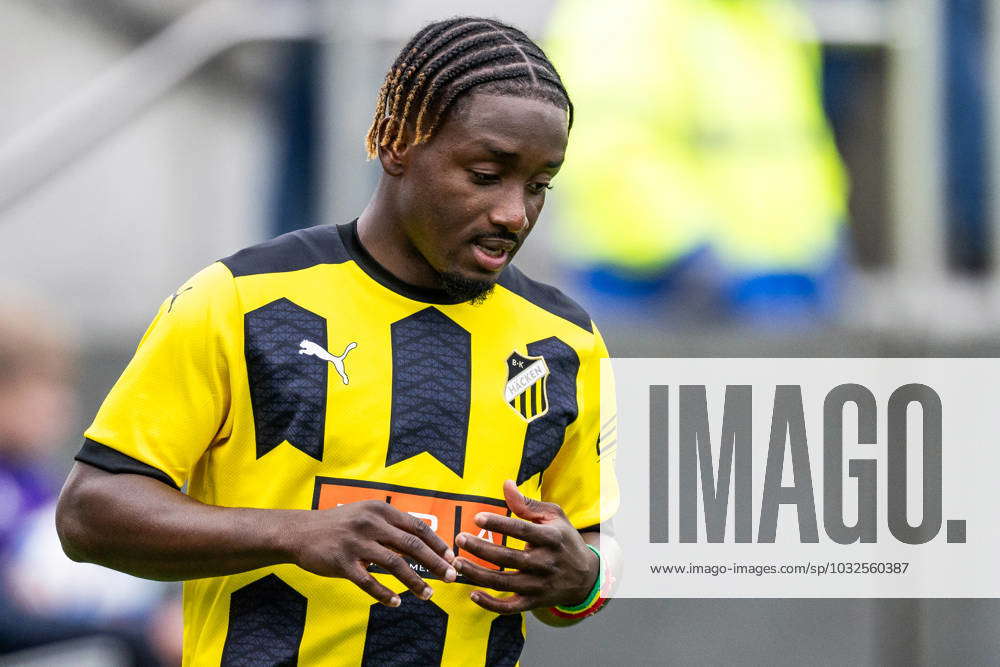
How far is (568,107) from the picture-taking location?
2.30 meters

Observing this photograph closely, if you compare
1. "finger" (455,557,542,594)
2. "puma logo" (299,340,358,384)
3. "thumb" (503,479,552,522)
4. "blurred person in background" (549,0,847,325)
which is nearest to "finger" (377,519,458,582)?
"finger" (455,557,542,594)

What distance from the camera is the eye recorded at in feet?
7.06

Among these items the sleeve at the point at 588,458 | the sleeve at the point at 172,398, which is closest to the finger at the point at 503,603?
the sleeve at the point at 588,458

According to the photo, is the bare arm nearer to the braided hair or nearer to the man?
the man

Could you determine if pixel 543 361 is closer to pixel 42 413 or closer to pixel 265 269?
pixel 265 269

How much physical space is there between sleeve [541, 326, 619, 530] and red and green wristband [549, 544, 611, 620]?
0.33ft

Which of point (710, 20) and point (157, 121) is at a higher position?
point (710, 20)

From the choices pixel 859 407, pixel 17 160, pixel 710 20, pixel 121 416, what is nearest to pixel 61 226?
pixel 17 160

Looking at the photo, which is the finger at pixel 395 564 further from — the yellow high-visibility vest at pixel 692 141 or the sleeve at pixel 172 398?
the yellow high-visibility vest at pixel 692 141

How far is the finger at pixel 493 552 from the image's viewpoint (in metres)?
2.01

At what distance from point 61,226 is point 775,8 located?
282 cm

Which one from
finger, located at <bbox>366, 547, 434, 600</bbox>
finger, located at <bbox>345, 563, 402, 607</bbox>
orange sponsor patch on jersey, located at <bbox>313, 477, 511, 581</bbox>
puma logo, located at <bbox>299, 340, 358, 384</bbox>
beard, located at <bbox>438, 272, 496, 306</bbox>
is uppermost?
beard, located at <bbox>438, 272, 496, 306</bbox>

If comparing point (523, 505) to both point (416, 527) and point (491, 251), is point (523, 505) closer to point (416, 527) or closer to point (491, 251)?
point (416, 527)

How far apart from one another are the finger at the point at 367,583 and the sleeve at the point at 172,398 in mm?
357
